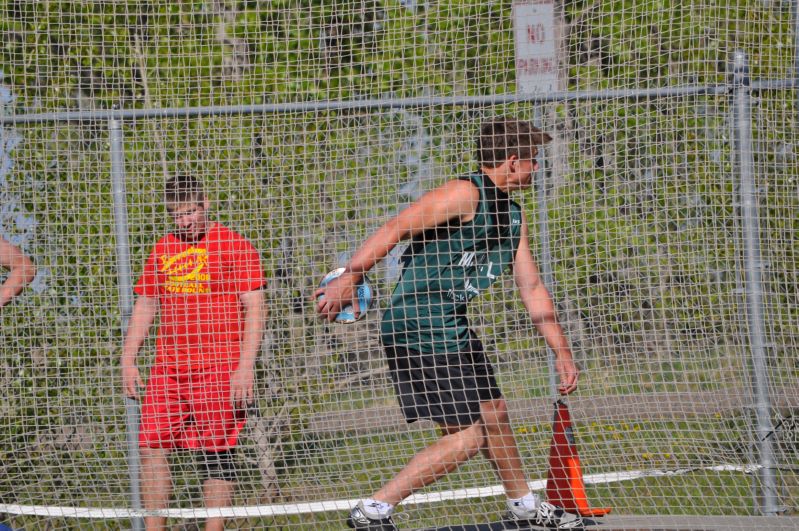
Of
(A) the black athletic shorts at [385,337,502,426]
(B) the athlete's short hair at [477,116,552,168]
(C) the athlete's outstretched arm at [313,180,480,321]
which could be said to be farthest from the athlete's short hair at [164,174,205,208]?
(B) the athlete's short hair at [477,116,552,168]

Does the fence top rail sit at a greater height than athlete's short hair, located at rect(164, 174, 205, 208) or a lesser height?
greater

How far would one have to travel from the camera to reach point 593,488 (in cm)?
500

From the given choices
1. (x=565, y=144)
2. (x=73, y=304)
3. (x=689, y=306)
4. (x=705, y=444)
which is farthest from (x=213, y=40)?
(x=705, y=444)

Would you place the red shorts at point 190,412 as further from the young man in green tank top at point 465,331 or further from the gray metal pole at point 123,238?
the young man in green tank top at point 465,331

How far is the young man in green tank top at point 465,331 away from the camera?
4.12 m

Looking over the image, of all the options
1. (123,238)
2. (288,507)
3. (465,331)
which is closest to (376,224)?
(465,331)

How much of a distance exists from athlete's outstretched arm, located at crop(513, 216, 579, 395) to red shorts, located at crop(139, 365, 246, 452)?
1.39 meters

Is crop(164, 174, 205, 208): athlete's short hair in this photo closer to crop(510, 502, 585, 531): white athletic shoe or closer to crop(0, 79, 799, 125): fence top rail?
crop(0, 79, 799, 125): fence top rail

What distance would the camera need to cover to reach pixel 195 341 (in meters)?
4.55

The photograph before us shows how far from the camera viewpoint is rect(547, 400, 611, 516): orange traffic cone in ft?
14.1

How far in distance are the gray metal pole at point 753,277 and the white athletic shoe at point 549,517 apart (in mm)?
931

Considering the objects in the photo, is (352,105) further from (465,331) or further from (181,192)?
(465,331)

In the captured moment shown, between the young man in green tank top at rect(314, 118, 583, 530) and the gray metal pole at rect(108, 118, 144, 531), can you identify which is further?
the gray metal pole at rect(108, 118, 144, 531)

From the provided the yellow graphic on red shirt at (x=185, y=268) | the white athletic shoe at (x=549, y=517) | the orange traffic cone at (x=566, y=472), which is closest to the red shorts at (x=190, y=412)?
the yellow graphic on red shirt at (x=185, y=268)
